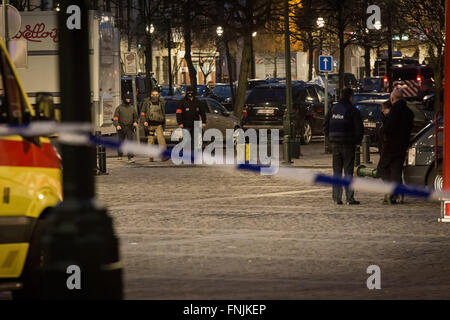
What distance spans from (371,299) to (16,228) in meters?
2.87

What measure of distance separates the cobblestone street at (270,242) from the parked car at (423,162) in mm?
365

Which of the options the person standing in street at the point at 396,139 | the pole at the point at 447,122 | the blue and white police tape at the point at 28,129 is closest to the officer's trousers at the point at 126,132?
the person standing in street at the point at 396,139

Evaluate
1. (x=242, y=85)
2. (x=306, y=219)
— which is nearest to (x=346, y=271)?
(x=306, y=219)

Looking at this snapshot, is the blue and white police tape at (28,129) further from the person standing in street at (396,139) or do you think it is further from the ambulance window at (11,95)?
the person standing in street at (396,139)

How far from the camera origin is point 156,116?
28.4m

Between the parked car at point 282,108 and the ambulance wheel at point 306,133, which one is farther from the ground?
the parked car at point 282,108

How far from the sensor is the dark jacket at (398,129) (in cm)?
1808

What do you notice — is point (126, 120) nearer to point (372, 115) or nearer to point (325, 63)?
point (325, 63)

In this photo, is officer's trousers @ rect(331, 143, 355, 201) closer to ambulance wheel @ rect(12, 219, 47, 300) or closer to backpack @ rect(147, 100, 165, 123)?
ambulance wheel @ rect(12, 219, 47, 300)

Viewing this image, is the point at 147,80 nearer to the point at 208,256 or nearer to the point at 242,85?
the point at 242,85

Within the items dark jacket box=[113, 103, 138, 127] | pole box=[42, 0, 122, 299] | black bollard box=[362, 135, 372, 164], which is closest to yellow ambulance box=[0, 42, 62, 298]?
pole box=[42, 0, 122, 299]

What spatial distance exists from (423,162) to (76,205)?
12811 mm

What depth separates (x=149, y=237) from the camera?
1394cm
